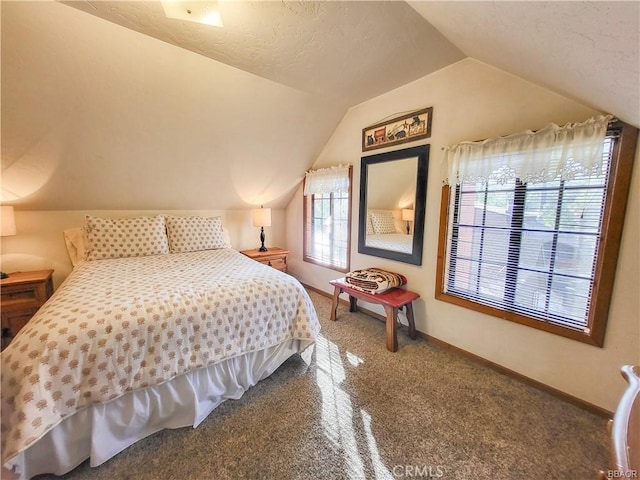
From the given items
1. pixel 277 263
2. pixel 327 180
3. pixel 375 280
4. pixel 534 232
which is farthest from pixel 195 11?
pixel 277 263

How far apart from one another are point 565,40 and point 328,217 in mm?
2667

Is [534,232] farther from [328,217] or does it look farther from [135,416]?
[135,416]

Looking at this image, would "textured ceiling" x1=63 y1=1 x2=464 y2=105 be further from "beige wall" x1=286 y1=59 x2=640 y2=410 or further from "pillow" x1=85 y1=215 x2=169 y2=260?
"pillow" x1=85 y1=215 x2=169 y2=260

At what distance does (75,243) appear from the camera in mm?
2654

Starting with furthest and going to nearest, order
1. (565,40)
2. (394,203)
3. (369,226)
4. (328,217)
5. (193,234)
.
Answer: (328,217) → (193,234) → (369,226) → (394,203) → (565,40)

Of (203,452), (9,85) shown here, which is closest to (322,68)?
(9,85)

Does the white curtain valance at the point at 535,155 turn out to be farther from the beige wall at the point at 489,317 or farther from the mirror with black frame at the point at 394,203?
the mirror with black frame at the point at 394,203

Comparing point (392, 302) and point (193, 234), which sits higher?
point (193, 234)

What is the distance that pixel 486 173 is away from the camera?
1.81 m

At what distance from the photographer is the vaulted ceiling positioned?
0.97 m

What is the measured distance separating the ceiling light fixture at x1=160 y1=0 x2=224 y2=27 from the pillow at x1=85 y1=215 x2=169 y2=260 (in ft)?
6.39

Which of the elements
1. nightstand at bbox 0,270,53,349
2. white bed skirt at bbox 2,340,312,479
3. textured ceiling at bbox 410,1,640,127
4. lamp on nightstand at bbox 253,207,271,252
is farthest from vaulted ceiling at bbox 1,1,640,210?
white bed skirt at bbox 2,340,312,479

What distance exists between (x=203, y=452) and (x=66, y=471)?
58 centimetres

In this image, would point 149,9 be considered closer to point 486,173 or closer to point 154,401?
point 154,401
